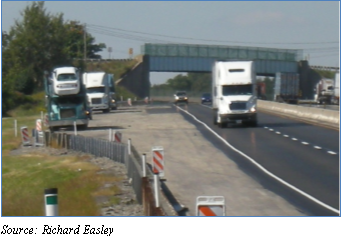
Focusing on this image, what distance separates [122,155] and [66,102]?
19068 millimetres

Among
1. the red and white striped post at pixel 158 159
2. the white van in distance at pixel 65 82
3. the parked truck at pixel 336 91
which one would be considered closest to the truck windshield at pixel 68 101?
the white van in distance at pixel 65 82

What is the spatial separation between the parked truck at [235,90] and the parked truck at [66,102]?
8595 mm

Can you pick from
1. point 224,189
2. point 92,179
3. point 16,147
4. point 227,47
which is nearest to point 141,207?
point 224,189

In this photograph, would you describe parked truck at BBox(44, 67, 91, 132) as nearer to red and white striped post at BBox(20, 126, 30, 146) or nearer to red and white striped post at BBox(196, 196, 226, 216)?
red and white striped post at BBox(20, 126, 30, 146)

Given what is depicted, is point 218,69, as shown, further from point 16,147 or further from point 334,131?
point 16,147

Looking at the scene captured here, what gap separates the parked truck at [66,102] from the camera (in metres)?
41.2

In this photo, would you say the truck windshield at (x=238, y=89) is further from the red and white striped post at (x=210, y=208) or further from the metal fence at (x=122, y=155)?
the red and white striped post at (x=210, y=208)

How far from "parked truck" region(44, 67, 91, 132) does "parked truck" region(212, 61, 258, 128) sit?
859cm

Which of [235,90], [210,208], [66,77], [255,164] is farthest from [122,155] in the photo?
[66,77]

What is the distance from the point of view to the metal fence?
13625 mm

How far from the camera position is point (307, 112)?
47312 mm

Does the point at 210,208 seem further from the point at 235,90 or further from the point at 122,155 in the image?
the point at 235,90

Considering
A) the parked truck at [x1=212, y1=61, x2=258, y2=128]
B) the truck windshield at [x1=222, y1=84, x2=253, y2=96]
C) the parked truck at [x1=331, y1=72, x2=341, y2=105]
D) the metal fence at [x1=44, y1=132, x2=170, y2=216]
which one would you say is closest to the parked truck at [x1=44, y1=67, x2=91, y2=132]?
the metal fence at [x1=44, y1=132, x2=170, y2=216]
